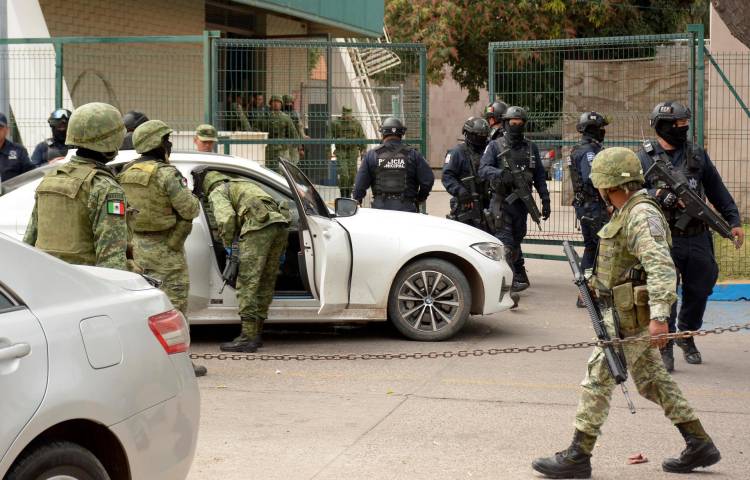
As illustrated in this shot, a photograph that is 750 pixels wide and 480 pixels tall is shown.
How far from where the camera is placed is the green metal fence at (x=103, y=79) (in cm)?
1370

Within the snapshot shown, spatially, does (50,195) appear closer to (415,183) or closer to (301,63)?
(415,183)

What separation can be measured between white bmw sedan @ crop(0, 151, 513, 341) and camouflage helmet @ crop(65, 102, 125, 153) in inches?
103

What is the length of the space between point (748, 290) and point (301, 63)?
9.06 meters

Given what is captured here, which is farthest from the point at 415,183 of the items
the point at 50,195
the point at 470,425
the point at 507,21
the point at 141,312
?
the point at 507,21

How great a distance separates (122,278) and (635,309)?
2615mm

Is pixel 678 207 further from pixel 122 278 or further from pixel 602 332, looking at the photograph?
pixel 122 278

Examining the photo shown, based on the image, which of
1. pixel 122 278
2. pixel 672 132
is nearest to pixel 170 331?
pixel 122 278

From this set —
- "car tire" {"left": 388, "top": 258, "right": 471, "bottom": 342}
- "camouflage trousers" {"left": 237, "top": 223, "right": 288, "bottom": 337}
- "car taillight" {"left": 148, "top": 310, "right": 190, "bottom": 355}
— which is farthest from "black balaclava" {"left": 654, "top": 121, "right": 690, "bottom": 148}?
"car taillight" {"left": 148, "top": 310, "right": 190, "bottom": 355}

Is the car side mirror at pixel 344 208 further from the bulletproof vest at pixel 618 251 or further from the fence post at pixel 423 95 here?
the fence post at pixel 423 95

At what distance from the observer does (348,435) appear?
21.5 feet

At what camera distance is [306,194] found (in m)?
8.98

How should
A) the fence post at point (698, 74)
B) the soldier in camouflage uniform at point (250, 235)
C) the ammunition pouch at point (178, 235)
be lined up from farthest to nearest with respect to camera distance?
the fence post at point (698, 74) < the soldier in camouflage uniform at point (250, 235) < the ammunition pouch at point (178, 235)

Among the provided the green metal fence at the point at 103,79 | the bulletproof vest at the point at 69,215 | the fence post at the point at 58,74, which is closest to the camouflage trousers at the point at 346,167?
the green metal fence at the point at 103,79

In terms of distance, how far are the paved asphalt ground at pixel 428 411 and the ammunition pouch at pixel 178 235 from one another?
94cm
